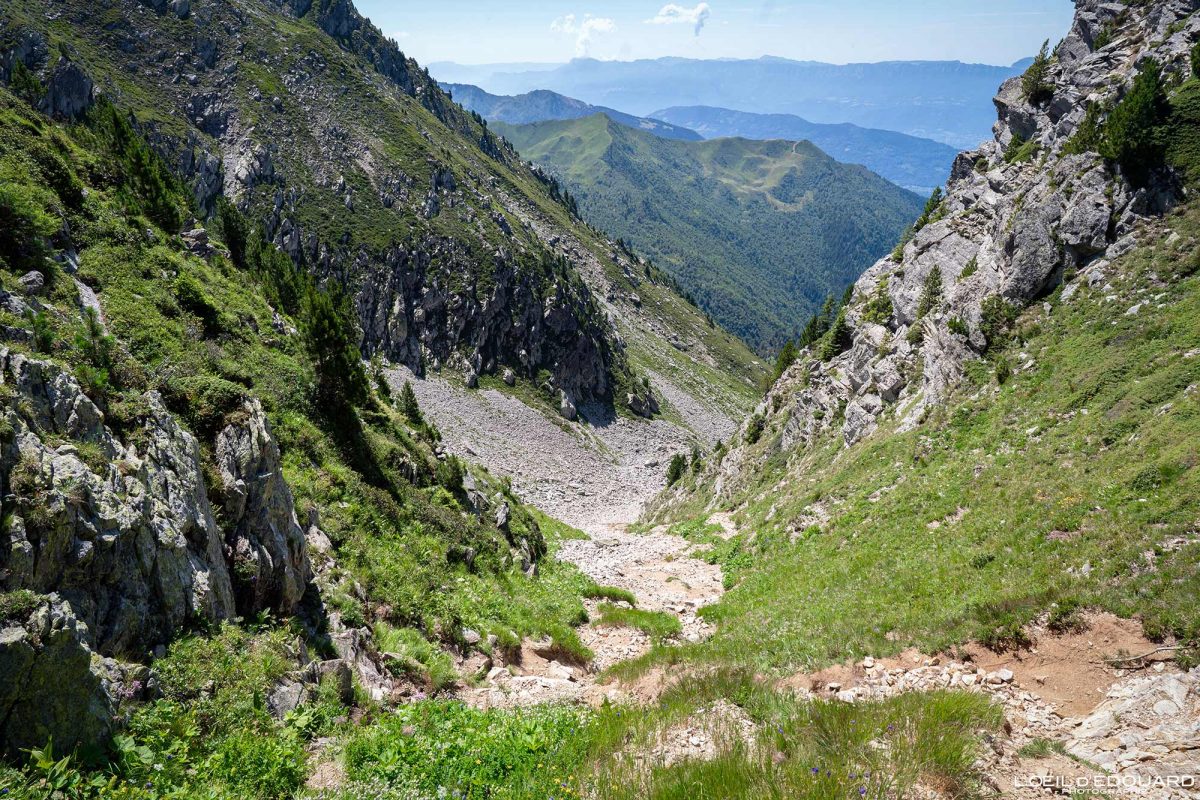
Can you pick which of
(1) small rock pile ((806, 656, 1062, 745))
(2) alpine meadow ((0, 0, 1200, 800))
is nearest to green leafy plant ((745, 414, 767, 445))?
(2) alpine meadow ((0, 0, 1200, 800))

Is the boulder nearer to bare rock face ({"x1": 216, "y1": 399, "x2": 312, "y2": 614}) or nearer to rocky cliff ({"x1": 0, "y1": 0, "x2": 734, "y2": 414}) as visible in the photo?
bare rock face ({"x1": 216, "y1": 399, "x2": 312, "y2": 614})

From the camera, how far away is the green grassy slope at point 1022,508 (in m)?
10.0

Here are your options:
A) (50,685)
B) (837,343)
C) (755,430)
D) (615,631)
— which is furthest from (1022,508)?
(755,430)

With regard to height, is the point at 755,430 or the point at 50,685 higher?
the point at 50,685

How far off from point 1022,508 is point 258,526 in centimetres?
1746

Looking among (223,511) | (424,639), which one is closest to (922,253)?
(424,639)

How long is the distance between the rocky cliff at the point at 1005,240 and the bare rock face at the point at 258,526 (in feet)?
82.0

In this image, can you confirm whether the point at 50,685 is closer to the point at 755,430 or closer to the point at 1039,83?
the point at 755,430

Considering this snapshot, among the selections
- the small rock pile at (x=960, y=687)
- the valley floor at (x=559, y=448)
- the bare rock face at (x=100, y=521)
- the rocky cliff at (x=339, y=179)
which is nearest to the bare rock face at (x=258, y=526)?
the bare rock face at (x=100, y=521)

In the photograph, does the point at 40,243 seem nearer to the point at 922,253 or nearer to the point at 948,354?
the point at 948,354

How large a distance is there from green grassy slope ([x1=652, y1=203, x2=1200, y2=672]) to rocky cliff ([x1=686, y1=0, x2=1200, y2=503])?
1786 mm

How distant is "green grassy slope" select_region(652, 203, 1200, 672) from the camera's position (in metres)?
10.0

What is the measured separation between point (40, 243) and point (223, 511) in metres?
10.7

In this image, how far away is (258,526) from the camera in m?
10.8
